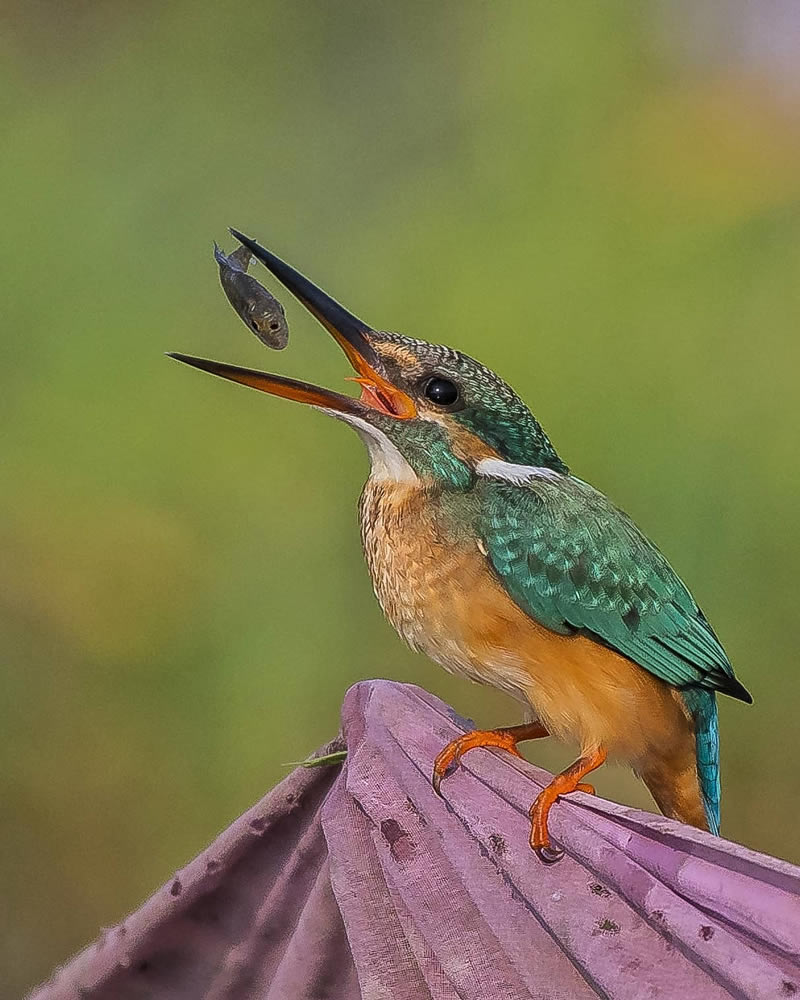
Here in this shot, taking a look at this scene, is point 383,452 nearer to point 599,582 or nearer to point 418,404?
point 418,404

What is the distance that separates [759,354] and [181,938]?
967mm

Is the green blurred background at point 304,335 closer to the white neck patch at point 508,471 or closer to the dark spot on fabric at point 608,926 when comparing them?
the white neck patch at point 508,471

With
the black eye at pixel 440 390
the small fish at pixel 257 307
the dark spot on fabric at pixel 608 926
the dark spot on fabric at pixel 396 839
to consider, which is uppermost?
the black eye at pixel 440 390

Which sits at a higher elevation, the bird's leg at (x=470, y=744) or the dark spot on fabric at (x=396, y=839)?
the bird's leg at (x=470, y=744)

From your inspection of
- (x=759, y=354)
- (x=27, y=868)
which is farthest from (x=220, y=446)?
(x=759, y=354)

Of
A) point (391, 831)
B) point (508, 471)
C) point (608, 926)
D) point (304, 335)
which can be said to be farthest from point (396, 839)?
point (304, 335)

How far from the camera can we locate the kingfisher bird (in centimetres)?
74

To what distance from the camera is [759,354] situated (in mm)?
1352

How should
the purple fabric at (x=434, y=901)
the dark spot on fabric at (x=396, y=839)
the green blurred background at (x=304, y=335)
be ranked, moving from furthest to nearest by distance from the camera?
the green blurred background at (x=304, y=335) → the dark spot on fabric at (x=396, y=839) → the purple fabric at (x=434, y=901)

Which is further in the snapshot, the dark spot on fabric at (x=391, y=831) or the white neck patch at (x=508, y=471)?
the white neck patch at (x=508, y=471)

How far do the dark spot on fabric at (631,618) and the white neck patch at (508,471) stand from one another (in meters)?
0.11

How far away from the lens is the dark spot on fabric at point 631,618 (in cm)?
76

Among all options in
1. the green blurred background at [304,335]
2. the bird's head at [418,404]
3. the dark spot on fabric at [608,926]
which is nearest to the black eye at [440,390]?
the bird's head at [418,404]

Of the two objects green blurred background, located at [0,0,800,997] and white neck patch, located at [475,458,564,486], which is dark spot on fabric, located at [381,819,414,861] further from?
green blurred background, located at [0,0,800,997]
